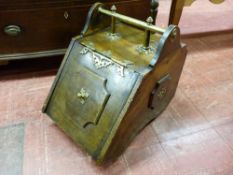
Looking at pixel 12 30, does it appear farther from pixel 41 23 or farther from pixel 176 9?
pixel 176 9

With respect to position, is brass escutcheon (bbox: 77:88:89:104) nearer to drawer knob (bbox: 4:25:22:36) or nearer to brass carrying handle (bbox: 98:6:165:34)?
brass carrying handle (bbox: 98:6:165:34)

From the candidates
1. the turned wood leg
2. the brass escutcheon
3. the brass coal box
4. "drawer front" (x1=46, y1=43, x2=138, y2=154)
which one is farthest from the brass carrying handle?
the turned wood leg

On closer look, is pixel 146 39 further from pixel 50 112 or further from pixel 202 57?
pixel 202 57

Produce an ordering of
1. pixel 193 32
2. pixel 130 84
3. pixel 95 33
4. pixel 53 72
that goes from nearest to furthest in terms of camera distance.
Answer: pixel 130 84
pixel 95 33
pixel 53 72
pixel 193 32

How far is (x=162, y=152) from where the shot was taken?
46.1 inches

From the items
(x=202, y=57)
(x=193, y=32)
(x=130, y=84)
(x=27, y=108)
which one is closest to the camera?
(x=130, y=84)

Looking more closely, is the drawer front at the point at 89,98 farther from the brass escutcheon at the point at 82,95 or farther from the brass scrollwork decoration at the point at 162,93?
the brass scrollwork decoration at the point at 162,93

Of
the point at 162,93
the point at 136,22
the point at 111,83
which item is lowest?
the point at 162,93

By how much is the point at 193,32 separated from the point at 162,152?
1418 millimetres

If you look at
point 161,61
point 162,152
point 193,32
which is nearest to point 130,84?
point 161,61

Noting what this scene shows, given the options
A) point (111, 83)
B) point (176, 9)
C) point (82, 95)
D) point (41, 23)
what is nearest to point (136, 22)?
point (111, 83)

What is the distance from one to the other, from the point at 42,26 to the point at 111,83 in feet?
2.15

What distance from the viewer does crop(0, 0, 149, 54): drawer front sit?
4.42 feet

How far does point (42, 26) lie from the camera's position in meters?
1.42
